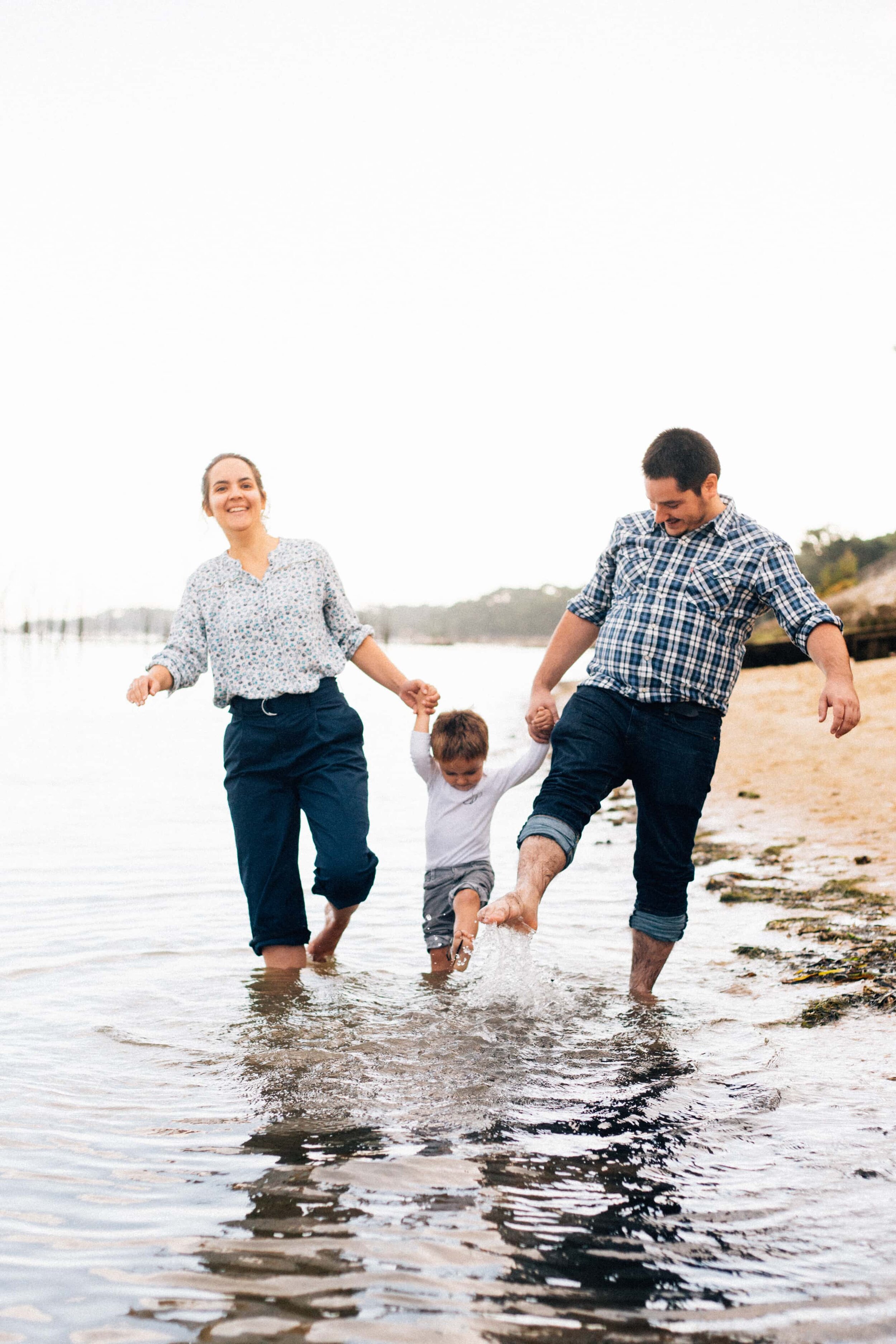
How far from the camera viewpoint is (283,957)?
5.02 meters

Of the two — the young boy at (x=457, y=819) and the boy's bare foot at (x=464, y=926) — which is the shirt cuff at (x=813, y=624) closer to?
the young boy at (x=457, y=819)

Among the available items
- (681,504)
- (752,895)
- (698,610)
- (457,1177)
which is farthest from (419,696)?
(752,895)

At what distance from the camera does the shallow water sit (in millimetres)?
2266

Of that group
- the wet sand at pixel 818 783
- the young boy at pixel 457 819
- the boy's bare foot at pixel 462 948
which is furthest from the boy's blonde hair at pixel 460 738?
the wet sand at pixel 818 783

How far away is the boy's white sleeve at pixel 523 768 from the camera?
489cm

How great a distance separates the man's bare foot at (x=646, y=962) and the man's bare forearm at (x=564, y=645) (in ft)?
3.62

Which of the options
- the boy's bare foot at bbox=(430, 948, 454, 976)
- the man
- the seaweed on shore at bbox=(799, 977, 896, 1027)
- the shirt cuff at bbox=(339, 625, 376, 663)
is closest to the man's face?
the man

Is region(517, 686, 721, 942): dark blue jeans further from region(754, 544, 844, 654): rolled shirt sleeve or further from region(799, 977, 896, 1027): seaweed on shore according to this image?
region(799, 977, 896, 1027): seaweed on shore

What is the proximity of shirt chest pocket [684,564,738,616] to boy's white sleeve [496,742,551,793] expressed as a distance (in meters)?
0.93

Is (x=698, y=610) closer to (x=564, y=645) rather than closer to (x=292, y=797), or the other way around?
(x=564, y=645)

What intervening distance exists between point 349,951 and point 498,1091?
7.86 ft

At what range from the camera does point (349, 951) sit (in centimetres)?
587

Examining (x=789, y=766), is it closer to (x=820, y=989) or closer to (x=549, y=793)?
(x=820, y=989)

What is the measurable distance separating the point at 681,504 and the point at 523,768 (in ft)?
4.66
